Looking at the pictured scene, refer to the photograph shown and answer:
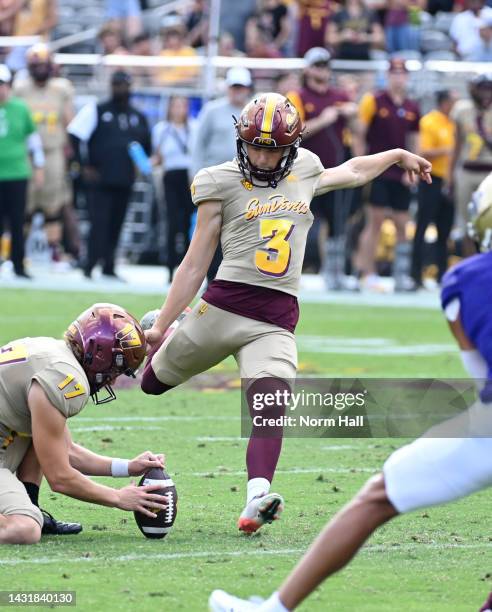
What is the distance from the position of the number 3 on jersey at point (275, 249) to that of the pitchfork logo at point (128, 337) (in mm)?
878

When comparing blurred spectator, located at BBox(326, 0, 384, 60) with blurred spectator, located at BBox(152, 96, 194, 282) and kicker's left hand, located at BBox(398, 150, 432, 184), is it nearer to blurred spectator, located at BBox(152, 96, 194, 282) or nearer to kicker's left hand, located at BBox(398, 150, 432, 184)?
blurred spectator, located at BBox(152, 96, 194, 282)

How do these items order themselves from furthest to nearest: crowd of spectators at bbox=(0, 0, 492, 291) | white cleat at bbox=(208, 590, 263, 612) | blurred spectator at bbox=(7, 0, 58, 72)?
1. blurred spectator at bbox=(7, 0, 58, 72)
2. crowd of spectators at bbox=(0, 0, 492, 291)
3. white cleat at bbox=(208, 590, 263, 612)

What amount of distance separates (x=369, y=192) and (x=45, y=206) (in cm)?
404

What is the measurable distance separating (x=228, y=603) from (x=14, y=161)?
12.4m

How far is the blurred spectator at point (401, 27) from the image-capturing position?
21.1m

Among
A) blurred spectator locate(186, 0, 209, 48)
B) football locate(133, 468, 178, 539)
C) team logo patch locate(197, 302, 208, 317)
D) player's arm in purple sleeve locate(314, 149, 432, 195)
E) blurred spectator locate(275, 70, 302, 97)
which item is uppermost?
player's arm in purple sleeve locate(314, 149, 432, 195)

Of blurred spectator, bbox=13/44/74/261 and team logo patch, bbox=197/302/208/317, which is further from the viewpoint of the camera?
blurred spectator, bbox=13/44/74/261

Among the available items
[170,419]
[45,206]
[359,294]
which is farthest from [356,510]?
[45,206]

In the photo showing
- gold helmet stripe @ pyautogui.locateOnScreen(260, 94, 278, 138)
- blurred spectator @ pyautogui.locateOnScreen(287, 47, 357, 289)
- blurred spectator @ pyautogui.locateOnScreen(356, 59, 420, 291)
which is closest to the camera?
gold helmet stripe @ pyautogui.locateOnScreen(260, 94, 278, 138)

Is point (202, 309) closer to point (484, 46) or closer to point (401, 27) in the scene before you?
point (484, 46)

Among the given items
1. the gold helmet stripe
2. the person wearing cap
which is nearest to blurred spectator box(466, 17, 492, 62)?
the person wearing cap

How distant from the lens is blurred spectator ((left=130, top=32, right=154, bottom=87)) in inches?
774

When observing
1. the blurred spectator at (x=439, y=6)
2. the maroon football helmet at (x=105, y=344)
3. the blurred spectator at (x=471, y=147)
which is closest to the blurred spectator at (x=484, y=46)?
the blurred spectator at (x=471, y=147)

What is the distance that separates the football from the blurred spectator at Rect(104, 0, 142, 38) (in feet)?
56.2
